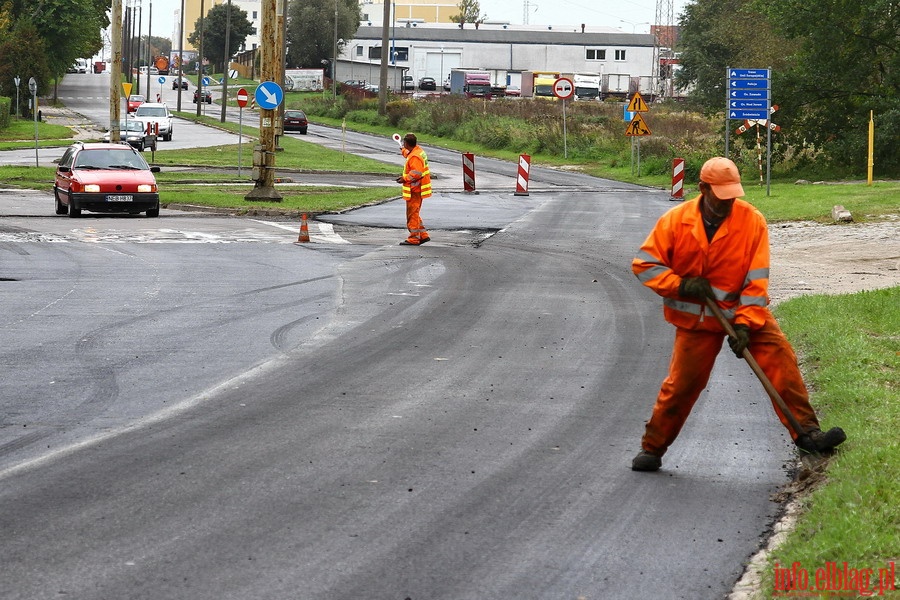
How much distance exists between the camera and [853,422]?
7875 millimetres

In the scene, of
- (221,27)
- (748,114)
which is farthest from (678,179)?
(221,27)

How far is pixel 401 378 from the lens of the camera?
994 cm

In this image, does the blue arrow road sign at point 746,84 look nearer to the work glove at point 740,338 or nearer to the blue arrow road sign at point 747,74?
the blue arrow road sign at point 747,74

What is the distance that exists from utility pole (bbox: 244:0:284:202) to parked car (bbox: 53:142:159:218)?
8.45ft

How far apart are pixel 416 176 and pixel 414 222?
2.47 ft

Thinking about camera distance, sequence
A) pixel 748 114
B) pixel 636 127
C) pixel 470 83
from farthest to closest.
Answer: pixel 470 83
pixel 636 127
pixel 748 114

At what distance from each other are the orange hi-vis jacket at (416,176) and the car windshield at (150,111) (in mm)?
43248

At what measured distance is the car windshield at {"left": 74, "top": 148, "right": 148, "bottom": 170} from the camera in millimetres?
26931

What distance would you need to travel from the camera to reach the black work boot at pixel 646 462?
7.30m

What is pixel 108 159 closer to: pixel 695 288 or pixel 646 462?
pixel 646 462

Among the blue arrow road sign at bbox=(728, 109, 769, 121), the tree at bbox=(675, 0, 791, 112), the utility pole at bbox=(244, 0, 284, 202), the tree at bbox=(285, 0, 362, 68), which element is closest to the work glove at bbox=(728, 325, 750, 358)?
the utility pole at bbox=(244, 0, 284, 202)

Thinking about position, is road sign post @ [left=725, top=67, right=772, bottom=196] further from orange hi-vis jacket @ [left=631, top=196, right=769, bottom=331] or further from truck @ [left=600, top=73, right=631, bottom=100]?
truck @ [left=600, top=73, right=631, bottom=100]

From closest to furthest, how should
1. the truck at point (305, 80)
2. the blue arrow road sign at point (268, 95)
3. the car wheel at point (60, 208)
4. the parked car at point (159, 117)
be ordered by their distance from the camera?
the car wheel at point (60, 208) < the blue arrow road sign at point (268, 95) < the parked car at point (159, 117) < the truck at point (305, 80)

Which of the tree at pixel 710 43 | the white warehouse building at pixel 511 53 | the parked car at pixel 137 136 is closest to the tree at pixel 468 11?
the white warehouse building at pixel 511 53
